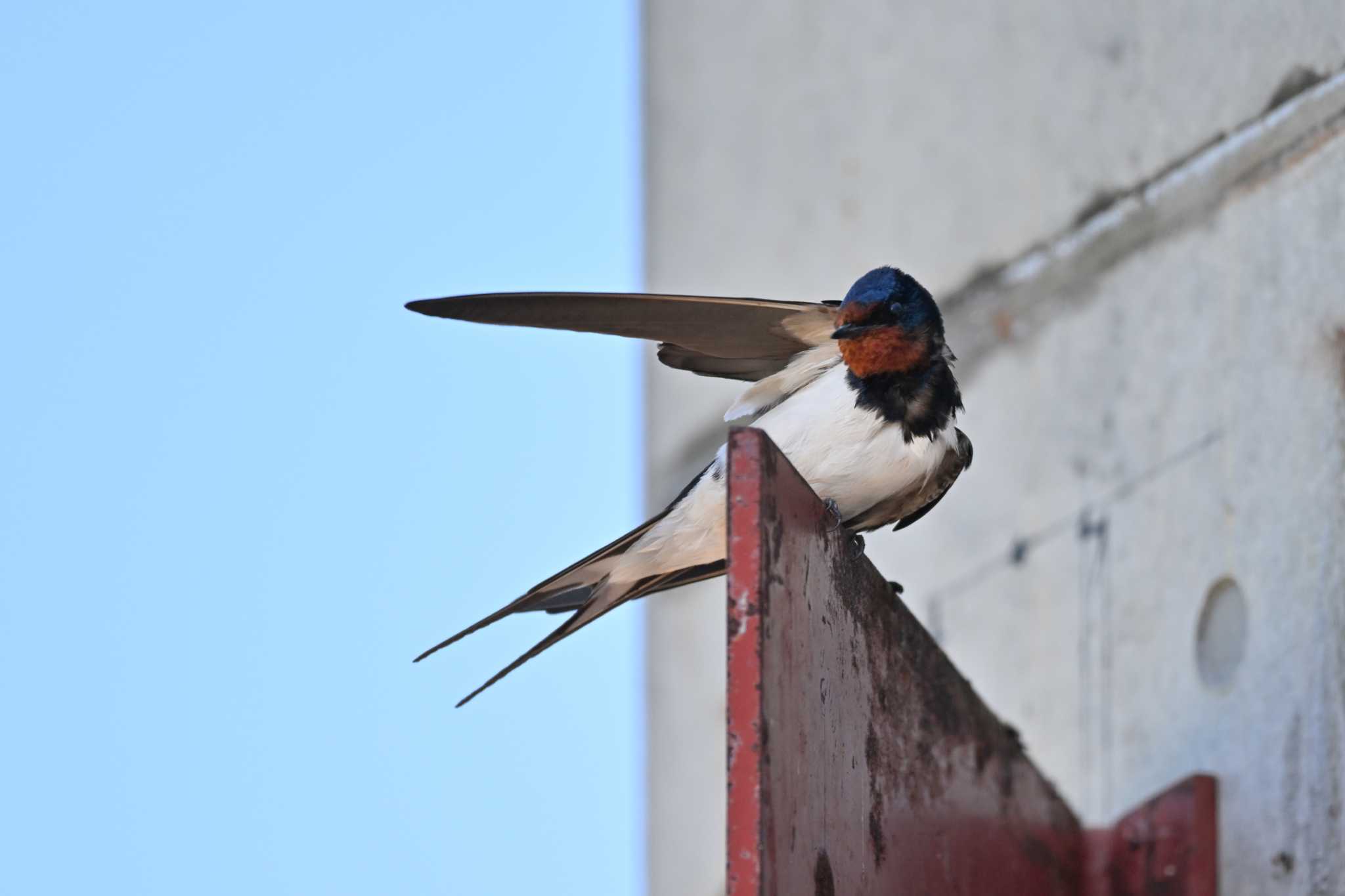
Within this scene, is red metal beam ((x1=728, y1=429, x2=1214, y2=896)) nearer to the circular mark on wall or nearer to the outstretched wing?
the circular mark on wall

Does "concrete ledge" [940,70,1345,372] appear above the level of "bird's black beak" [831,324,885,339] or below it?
above

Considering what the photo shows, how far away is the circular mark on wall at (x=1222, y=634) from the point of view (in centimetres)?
220

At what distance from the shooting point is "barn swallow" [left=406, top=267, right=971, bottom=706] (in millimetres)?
1725

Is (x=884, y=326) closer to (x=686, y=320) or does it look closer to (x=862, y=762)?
(x=686, y=320)

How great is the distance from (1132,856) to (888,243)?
1.21 meters

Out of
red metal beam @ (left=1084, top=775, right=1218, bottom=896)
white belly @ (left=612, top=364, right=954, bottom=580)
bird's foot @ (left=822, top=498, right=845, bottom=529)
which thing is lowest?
red metal beam @ (left=1084, top=775, right=1218, bottom=896)

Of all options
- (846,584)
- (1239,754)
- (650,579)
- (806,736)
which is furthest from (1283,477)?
(806,736)

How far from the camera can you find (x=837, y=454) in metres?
1.75

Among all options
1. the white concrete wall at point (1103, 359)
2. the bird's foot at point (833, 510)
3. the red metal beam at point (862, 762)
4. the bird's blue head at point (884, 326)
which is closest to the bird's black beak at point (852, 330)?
the bird's blue head at point (884, 326)

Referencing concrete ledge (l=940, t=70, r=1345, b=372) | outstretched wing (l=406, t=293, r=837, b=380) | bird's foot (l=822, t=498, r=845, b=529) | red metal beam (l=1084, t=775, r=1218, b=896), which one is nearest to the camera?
bird's foot (l=822, t=498, r=845, b=529)

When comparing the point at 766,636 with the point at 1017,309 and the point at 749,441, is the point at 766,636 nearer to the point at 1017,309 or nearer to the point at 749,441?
the point at 749,441

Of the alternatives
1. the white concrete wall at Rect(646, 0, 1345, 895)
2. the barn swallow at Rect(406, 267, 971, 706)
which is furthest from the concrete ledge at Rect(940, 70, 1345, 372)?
the barn swallow at Rect(406, 267, 971, 706)

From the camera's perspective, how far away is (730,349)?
6.14ft

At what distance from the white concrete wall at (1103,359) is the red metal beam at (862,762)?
0.48 ft
